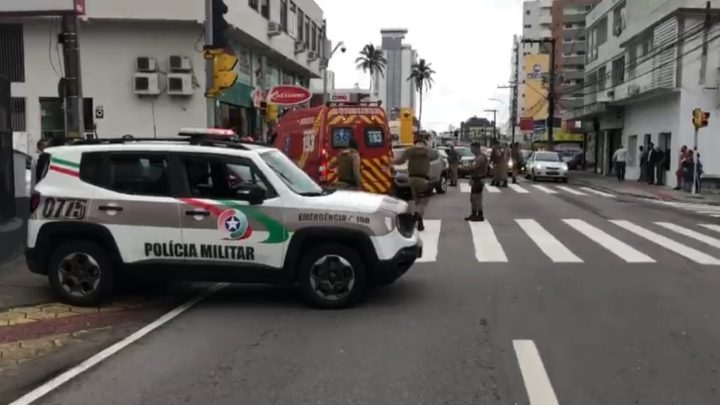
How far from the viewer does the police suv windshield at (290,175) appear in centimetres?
815

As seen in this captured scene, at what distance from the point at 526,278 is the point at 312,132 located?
10673mm

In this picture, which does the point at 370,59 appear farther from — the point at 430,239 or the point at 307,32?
the point at 430,239

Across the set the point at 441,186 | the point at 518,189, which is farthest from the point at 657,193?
the point at 441,186

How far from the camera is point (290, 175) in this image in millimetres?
8438

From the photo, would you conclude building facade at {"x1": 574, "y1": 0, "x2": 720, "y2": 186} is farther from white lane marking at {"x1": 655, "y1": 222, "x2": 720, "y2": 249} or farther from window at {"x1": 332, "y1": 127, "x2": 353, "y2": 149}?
window at {"x1": 332, "y1": 127, "x2": 353, "y2": 149}

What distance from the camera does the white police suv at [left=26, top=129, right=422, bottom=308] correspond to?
7.84 m

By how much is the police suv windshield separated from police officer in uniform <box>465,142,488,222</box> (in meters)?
7.86

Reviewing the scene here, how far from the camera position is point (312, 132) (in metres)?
19.4

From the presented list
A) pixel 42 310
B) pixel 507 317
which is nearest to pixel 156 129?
pixel 42 310

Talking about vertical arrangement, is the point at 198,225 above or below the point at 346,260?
above

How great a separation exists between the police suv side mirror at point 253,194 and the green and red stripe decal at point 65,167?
74.4 inches

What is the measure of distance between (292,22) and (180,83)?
1405 centimetres

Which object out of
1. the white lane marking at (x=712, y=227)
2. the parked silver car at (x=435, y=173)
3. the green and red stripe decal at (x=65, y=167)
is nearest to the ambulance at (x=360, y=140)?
the parked silver car at (x=435, y=173)

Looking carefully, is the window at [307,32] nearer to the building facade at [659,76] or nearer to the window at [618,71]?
the building facade at [659,76]
